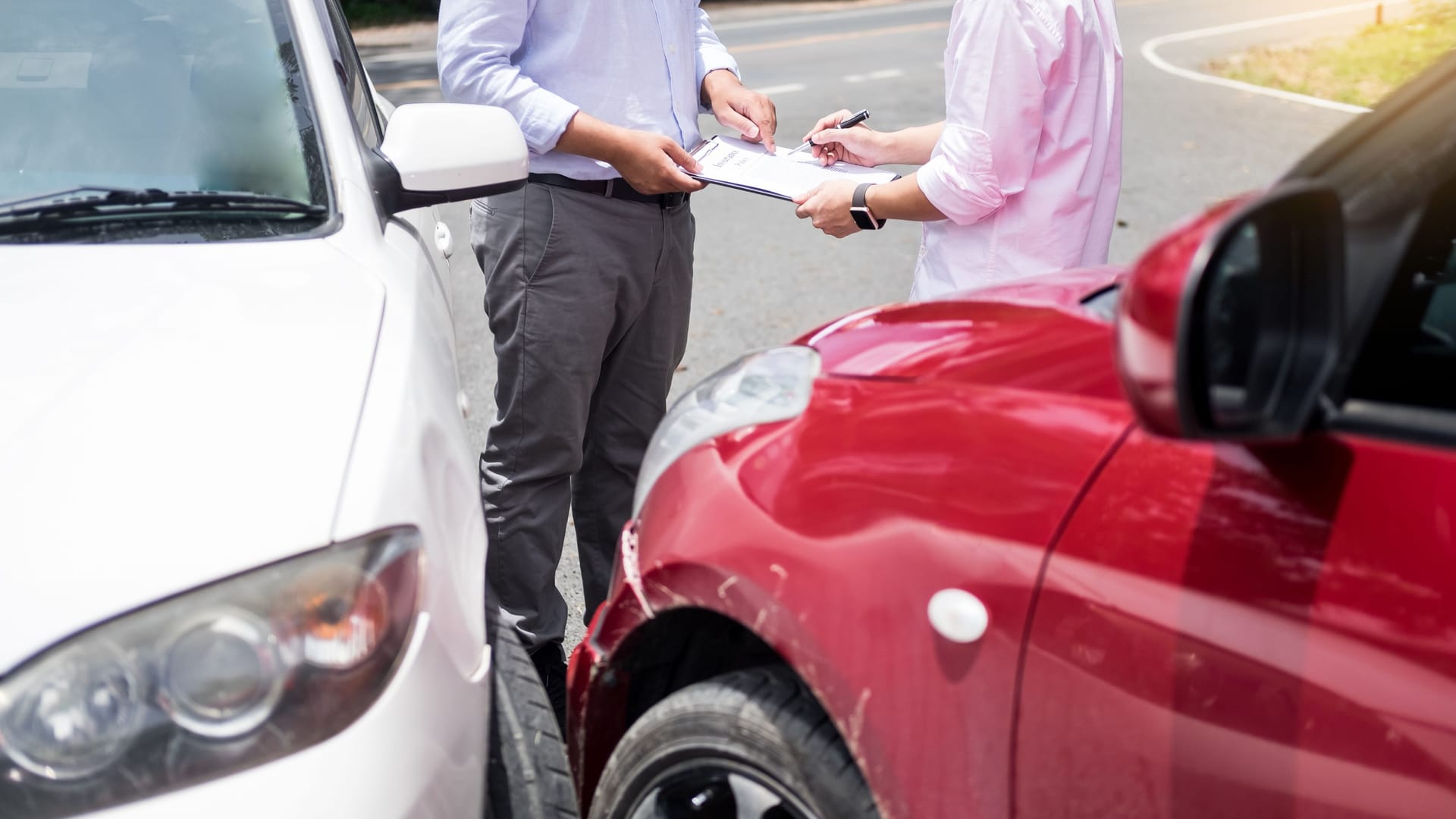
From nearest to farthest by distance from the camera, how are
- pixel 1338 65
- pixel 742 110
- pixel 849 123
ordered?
pixel 849 123
pixel 742 110
pixel 1338 65

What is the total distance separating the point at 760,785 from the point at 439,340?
0.95m

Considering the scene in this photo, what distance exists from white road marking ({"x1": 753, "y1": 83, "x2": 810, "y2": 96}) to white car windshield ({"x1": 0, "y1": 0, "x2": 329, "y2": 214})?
9.87 meters

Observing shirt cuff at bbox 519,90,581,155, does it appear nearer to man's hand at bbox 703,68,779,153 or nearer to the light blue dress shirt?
the light blue dress shirt

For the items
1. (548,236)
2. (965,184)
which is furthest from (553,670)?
(965,184)

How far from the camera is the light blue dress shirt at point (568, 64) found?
2529mm

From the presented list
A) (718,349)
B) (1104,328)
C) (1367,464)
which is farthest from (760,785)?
(718,349)

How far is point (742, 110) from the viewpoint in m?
2.91

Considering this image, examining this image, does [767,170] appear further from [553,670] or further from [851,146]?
[553,670]

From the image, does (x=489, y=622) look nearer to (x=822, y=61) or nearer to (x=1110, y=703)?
(x=1110, y=703)

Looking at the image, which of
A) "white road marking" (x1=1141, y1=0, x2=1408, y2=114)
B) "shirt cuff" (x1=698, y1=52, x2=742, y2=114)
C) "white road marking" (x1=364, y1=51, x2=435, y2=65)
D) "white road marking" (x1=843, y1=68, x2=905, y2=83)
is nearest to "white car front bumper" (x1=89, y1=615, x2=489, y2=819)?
"shirt cuff" (x1=698, y1=52, x2=742, y2=114)

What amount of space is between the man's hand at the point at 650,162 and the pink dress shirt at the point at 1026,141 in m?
0.53

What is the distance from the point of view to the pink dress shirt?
2.12 m

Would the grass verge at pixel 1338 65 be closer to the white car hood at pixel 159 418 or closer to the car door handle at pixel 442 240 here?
the car door handle at pixel 442 240

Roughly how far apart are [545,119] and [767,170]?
462 millimetres
